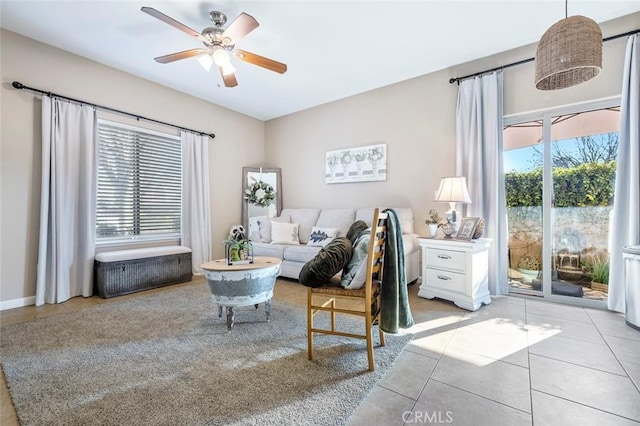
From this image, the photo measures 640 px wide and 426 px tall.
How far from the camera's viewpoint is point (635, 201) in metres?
2.44

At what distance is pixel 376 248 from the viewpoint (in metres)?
1.78

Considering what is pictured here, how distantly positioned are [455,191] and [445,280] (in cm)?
99

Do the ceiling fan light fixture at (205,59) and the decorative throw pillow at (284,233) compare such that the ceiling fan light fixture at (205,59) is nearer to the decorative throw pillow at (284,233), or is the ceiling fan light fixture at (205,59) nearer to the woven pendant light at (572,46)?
the decorative throw pillow at (284,233)

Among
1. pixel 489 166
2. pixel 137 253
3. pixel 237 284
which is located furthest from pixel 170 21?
pixel 489 166

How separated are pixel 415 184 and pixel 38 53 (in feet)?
15.6

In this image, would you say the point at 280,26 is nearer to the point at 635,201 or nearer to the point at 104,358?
the point at 104,358

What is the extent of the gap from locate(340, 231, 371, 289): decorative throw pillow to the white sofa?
144 cm

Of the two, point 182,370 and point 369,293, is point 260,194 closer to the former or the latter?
point 182,370

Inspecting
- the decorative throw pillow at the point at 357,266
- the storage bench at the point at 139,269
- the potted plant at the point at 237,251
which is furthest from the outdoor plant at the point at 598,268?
the storage bench at the point at 139,269

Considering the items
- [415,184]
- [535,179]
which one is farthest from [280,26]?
[535,179]

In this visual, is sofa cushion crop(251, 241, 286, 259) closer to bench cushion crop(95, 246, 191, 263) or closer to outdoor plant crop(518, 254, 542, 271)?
bench cushion crop(95, 246, 191, 263)

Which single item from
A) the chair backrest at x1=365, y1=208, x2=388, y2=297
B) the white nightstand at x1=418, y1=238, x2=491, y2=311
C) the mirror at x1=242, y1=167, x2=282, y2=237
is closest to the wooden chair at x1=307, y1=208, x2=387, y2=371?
the chair backrest at x1=365, y1=208, x2=388, y2=297

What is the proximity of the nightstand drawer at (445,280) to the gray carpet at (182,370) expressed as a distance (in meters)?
1.12

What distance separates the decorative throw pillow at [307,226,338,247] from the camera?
3937 mm
